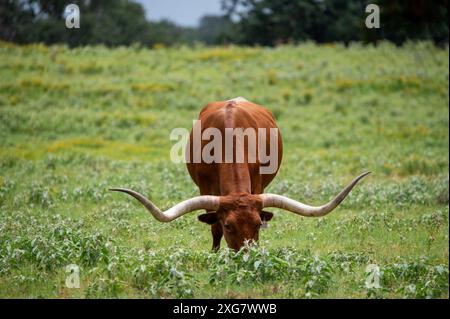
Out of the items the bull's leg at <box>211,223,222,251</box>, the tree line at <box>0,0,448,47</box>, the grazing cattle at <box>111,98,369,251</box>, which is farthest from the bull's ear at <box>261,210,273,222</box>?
the tree line at <box>0,0,448,47</box>

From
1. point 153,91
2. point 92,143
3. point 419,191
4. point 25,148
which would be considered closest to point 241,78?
point 153,91

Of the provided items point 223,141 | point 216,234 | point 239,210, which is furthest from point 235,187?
point 216,234

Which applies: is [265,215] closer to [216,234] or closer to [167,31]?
[216,234]

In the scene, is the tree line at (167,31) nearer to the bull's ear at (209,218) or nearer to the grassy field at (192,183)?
the grassy field at (192,183)

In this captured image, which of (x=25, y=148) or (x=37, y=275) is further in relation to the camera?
(x=25, y=148)

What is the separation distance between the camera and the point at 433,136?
23.3 m

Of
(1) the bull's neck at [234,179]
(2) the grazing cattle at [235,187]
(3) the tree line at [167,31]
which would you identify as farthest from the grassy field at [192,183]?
Answer: (3) the tree line at [167,31]

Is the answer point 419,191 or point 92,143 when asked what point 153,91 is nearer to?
point 92,143

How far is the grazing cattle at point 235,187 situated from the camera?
8.60 metres

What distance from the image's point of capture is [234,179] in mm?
9180

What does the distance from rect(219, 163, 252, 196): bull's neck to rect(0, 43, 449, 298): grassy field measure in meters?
0.84

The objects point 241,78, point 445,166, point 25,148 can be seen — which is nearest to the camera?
point 445,166

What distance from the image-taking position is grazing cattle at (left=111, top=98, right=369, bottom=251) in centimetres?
860

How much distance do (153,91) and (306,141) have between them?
777cm
